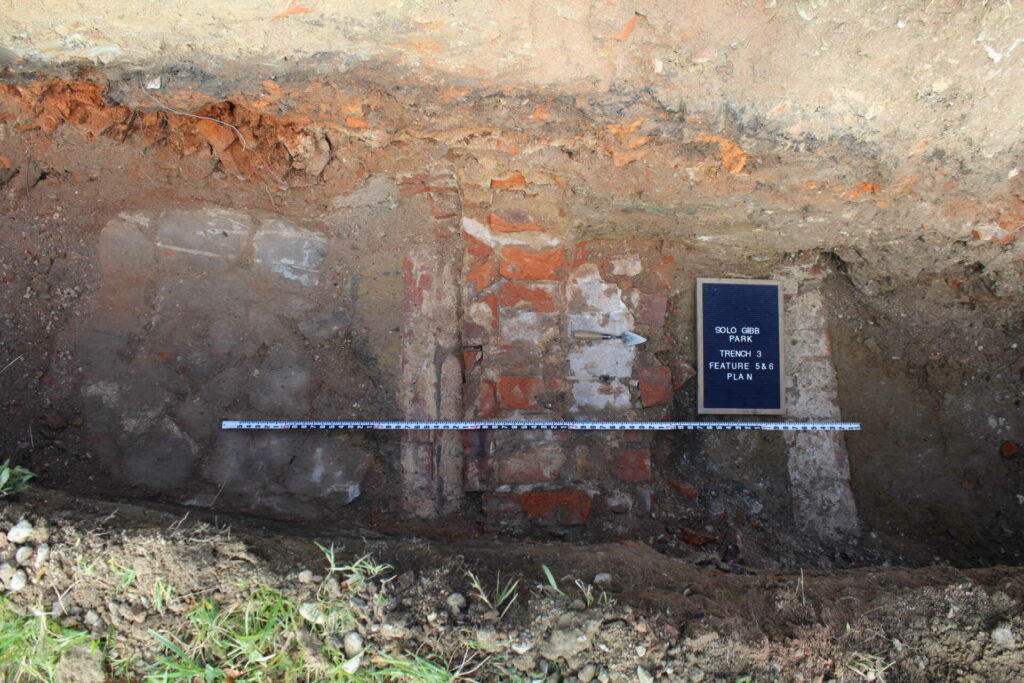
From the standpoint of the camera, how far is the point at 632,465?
3.39m

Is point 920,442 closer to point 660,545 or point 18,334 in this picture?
point 660,545

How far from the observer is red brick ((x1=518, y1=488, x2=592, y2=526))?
3242 mm

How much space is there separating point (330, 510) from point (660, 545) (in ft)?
5.13

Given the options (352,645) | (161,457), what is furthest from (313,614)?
(161,457)

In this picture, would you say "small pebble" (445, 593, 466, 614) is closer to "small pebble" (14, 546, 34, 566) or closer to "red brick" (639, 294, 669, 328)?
"small pebble" (14, 546, 34, 566)

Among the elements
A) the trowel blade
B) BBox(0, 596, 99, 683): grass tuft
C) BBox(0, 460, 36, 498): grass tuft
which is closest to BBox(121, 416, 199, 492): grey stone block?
BBox(0, 460, 36, 498): grass tuft

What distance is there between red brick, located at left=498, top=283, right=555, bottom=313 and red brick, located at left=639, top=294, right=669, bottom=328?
A: 0.50 metres

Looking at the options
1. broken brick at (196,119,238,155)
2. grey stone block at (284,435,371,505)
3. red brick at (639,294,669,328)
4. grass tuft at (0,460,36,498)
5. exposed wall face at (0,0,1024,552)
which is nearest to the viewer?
grass tuft at (0,460,36,498)

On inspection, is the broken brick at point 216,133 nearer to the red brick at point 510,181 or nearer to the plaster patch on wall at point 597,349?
Answer: the red brick at point 510,181

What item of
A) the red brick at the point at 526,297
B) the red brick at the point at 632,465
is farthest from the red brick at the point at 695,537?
the red brick at the point at 526,297

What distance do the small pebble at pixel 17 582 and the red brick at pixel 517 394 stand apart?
1.99m

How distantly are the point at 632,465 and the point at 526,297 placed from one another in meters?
1.01

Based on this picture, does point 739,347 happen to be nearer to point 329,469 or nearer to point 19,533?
point 329,469

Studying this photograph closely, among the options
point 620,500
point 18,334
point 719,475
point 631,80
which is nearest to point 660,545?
point 620,500
